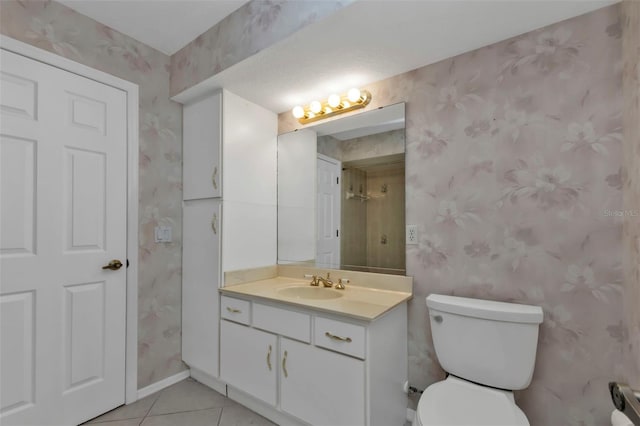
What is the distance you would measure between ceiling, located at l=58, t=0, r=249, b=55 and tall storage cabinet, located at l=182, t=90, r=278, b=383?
0.42 meters

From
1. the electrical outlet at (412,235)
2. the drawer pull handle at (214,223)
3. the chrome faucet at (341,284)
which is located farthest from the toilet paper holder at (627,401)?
the drawer pull handle at (214,223)

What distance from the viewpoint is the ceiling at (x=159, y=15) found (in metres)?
Answer: 1.70

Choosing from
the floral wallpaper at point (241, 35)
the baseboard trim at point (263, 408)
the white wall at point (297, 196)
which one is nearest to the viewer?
the floral wallpaper at point (241, 35)

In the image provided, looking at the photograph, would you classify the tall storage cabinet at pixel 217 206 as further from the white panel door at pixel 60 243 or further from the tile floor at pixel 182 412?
the white panel door at pixel 60 243

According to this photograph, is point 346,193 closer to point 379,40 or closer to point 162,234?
point 379,40

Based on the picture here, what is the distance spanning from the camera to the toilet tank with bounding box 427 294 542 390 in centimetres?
132

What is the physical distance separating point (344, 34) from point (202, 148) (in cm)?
127

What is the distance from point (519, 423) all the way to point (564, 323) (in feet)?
1.76

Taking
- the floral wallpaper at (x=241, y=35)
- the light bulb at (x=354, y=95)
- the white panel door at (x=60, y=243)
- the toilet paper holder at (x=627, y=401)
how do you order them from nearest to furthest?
the toilet paper holder at (x=627, y=401) < the floral wallpaper at (x=241, y=35) < the white panel door at (x=60, y=243) < the light bulb at (x=354, y=95)

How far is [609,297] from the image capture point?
4.23ft

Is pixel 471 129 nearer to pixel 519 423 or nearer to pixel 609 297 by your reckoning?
pixel 609 297

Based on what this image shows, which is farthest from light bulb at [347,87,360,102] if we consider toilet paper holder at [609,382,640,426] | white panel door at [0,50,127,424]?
toilet paper holder at [609,382,640,426]

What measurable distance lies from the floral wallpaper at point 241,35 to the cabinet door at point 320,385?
1.62 meters

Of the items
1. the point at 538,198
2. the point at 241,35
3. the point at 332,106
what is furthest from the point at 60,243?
the point at 538,198
